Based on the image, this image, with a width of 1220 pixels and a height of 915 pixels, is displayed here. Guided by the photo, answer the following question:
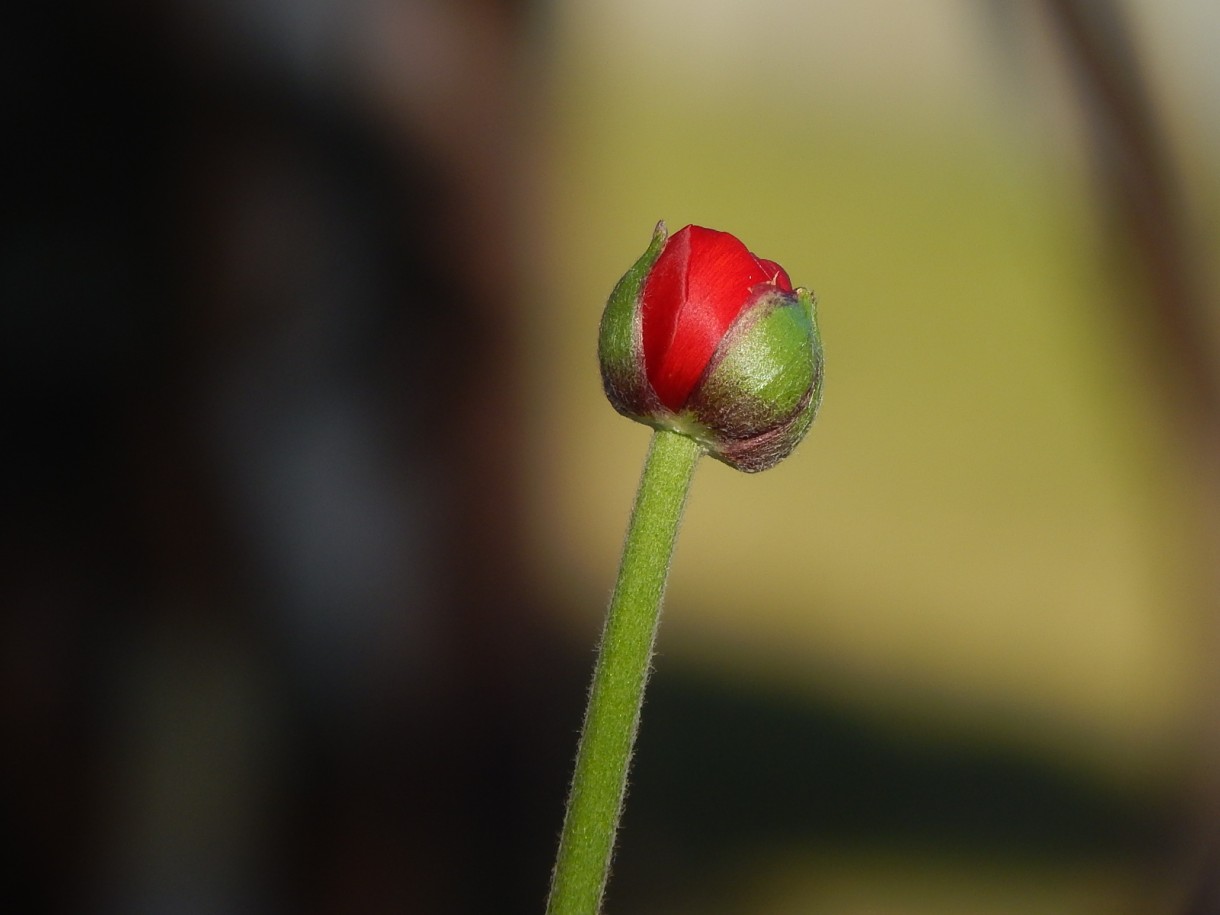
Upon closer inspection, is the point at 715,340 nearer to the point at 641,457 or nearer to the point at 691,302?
the point at 691,302

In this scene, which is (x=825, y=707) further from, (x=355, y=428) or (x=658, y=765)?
(x=355, y=428)

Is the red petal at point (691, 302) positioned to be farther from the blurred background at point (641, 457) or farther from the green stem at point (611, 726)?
the blurred background at point (641, 457)

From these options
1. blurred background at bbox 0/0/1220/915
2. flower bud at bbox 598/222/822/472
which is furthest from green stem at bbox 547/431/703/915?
blurred background at bbox 0/0/1220/915

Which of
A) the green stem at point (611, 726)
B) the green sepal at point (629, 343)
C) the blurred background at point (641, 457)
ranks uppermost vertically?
the blurred background at point (641, 457)

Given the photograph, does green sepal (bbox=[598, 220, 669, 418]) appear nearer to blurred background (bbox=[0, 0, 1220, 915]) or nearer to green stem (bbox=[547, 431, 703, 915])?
green stem (bbox=[547, 431, 703, 915])

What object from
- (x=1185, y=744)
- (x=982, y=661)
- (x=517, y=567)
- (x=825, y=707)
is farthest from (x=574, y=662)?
(x=1185, y=744)

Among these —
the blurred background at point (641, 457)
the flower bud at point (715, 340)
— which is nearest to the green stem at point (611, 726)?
the flower bud at point (715, 340)
